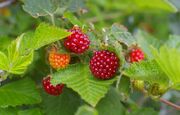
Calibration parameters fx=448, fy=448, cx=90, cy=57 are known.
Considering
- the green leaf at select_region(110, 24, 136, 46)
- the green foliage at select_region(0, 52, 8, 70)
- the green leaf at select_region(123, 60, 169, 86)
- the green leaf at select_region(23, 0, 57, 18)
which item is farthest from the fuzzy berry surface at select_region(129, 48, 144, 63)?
the green foliage at select_region(0, 52, 8, 70)

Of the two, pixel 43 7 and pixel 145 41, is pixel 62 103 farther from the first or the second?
pixel 145 41

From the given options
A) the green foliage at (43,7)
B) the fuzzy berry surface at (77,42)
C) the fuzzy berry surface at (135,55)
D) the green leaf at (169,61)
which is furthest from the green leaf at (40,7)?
the green leaf at (169,61)

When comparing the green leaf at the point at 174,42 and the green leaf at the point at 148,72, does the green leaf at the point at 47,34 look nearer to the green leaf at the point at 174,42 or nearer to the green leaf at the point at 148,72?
the green leaf at the point at 148,72

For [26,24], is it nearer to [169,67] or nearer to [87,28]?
[87,28]

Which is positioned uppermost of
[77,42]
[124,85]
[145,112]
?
[77,42]

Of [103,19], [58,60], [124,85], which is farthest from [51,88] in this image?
[103,19]

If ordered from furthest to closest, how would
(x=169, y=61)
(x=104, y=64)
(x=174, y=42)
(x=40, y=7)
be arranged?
(x=174, y=42) < (x=40, y=7) < (x=104, y=64) < (x=169, y=61)
